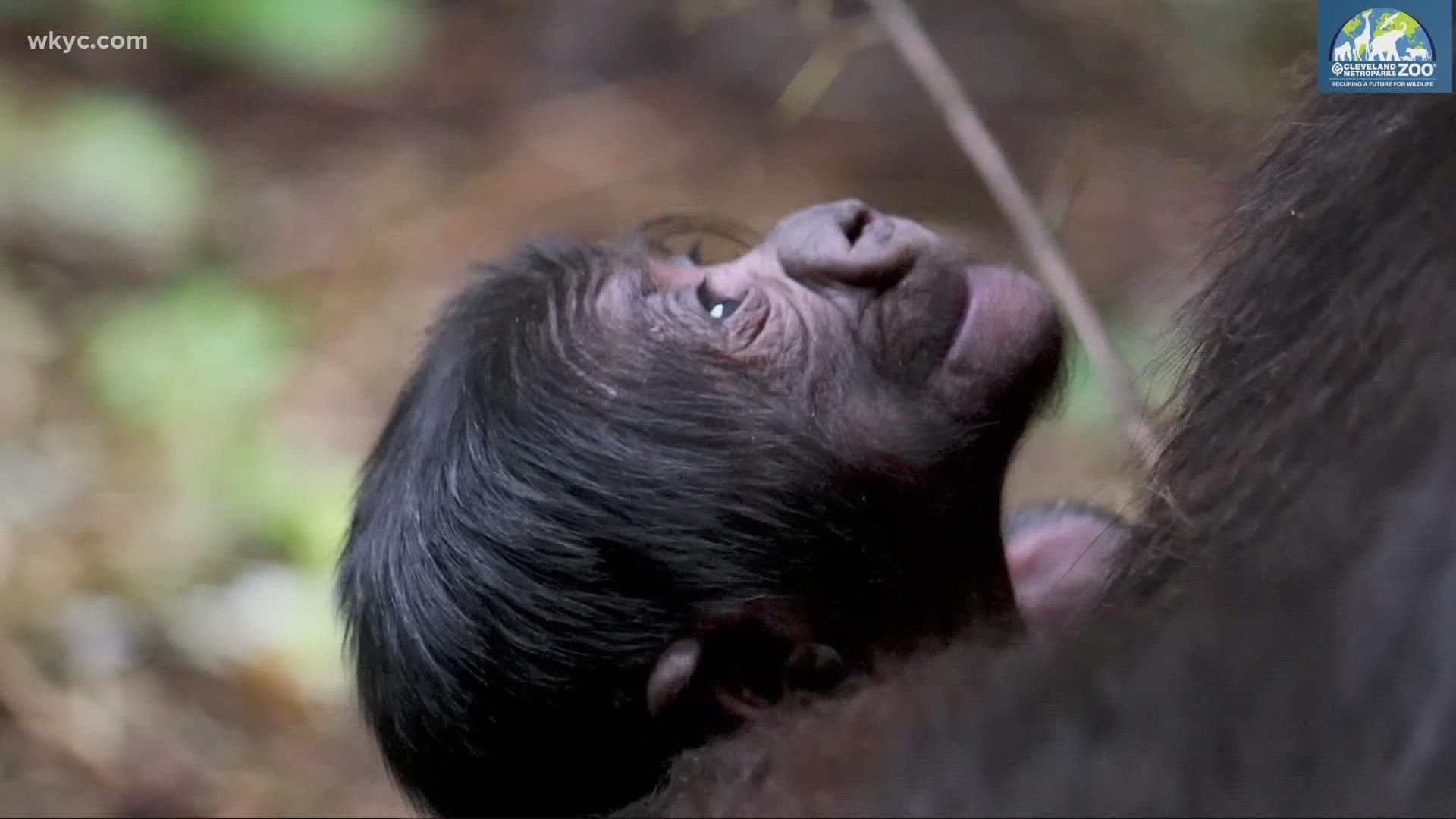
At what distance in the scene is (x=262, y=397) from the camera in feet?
9.57

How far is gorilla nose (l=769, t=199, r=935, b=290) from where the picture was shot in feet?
5.06

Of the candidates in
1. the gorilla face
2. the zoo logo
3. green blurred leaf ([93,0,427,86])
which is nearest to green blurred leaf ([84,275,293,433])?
green blurred leaf ([93,0,427,86])

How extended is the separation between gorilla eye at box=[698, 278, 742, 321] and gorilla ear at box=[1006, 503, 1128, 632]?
43 cm

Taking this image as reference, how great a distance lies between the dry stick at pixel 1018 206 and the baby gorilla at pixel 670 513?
27 centimetres

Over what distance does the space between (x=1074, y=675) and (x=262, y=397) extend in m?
2.48

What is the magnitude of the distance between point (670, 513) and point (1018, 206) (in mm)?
801

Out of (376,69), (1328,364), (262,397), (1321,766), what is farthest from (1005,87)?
(1321,766)

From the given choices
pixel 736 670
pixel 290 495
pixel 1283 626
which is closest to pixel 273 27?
pixel 290 495

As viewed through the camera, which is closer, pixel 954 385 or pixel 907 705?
pixel 907 705

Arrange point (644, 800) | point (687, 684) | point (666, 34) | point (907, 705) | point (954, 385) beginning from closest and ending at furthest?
point (907, 705)
point (644, 800)
point (687, 684)
point (954, 385)
point (666, 34)

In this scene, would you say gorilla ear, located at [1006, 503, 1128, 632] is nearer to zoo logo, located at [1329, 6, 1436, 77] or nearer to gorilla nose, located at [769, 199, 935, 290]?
gorilla nose, located at [769, 199, 935, 290]

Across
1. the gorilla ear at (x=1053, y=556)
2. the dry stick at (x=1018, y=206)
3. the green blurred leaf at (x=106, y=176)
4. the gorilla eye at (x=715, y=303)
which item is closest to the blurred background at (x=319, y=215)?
the green blurred leaf at (x=106, y=176)

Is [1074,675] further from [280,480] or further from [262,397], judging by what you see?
[262,397]

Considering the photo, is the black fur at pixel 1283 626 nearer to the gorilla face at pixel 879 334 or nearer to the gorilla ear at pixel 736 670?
the gorilla ear at pixel 736 670
